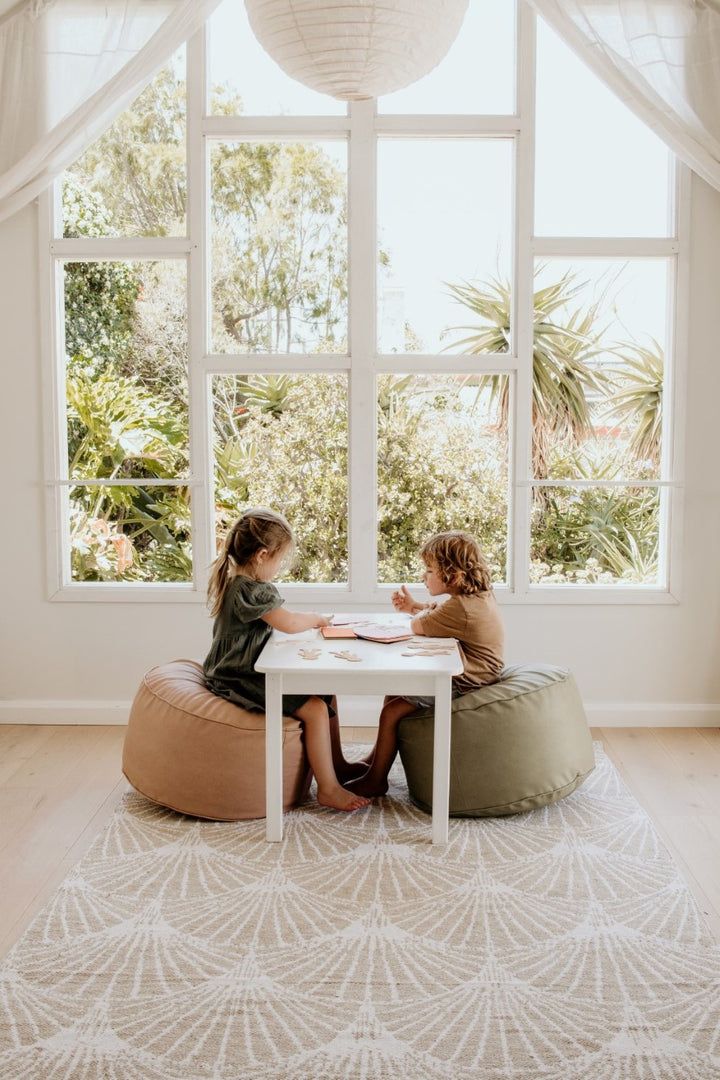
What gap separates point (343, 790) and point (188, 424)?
63.4 inches

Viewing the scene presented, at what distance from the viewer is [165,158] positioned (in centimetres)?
383

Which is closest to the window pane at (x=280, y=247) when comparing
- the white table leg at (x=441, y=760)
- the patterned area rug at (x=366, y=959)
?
the white table leg at (x=441, y=760)

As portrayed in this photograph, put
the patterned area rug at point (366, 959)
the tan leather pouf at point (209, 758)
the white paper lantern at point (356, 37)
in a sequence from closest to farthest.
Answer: the patterned area rug at point (366, 959) < the white paper lantern at point (356, 37) < the tan leather pouf at point (209, 758)

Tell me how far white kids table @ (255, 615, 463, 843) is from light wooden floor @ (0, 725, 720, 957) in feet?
1.92

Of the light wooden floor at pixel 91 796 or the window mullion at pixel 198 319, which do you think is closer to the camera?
the light wooden floor at pixel 91 796

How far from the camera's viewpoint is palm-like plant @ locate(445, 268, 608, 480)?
389 cm

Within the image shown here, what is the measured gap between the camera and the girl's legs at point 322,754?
9.78 ft

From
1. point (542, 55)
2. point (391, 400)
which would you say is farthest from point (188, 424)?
point (542, 55)

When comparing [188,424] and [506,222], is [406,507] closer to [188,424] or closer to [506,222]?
[188,424]

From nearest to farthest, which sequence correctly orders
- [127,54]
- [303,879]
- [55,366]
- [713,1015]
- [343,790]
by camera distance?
[713,1015] → [303,879] → [343,790] → [127,54] → [55,366]

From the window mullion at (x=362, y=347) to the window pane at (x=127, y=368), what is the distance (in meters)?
0.65

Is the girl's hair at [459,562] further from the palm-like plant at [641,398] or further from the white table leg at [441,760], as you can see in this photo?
the palm-like plant at [641,398]

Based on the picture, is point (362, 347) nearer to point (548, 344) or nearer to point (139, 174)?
point (548, 344)

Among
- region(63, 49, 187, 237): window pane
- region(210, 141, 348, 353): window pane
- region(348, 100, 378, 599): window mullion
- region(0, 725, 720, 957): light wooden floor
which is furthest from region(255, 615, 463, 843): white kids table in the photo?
region(63, 49, 187, 237): window pane
